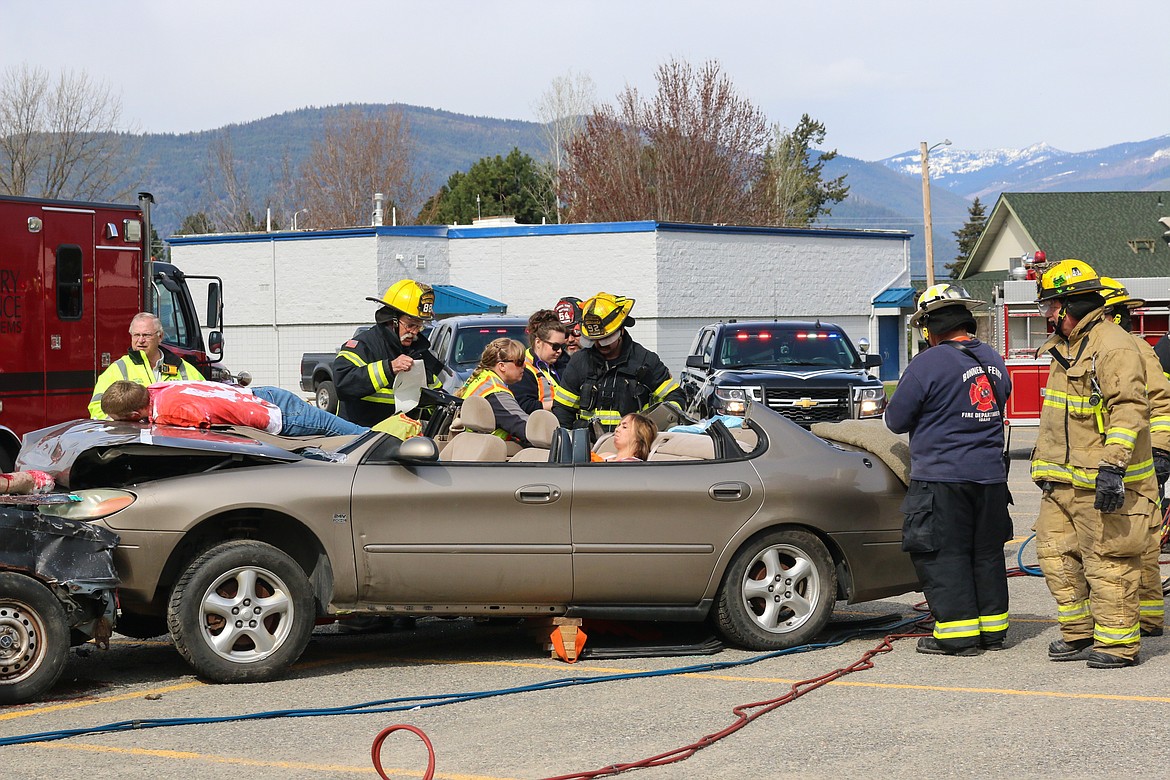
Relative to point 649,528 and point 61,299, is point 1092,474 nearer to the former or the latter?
point 649,528

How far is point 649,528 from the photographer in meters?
7.29

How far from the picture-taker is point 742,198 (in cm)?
5534

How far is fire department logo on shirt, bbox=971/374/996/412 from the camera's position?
A: 7531mm

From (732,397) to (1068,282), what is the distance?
957 centimetres

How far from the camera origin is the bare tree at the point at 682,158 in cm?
5475

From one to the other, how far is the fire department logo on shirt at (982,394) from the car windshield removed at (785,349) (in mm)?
10486

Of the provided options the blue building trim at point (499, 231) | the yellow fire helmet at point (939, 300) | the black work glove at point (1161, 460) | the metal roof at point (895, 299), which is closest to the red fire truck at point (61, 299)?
the yellow fire helmet at point (939, 300)

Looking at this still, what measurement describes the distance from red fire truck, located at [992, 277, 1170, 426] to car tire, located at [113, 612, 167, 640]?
14081 millimetres

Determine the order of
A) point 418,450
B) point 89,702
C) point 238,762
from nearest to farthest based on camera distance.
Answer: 1. point 238,762
2. point 89,702
3. point 418,450

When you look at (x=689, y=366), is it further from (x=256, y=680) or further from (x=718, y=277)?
(x=718, y=277)

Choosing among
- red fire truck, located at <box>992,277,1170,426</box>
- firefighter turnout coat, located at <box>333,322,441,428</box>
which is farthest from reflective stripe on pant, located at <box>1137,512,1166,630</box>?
red fire truck, located at <box>992,277,1170,426</box>

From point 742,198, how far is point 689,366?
37.6 metres

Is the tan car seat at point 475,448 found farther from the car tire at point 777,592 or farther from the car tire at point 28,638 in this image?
the car tire at point 28,638

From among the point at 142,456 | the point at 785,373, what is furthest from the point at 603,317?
the point at 785,373
